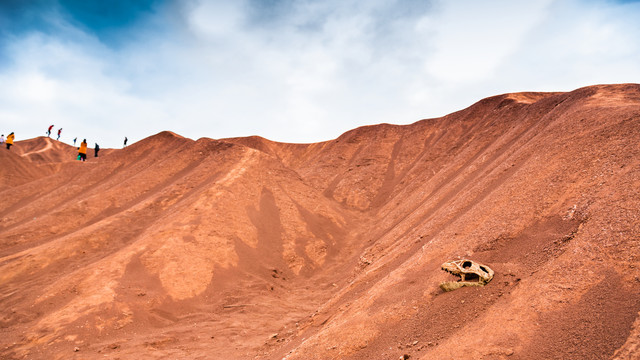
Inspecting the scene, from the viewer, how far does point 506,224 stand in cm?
980

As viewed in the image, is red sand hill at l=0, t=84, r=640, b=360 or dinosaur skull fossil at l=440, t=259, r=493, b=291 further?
dinosaur skull fossil at l=440, t=259, r=493, b=291

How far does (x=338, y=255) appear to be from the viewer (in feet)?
76.6

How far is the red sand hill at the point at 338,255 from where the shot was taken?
636 cm

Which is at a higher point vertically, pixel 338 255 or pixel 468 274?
pixel 468 274

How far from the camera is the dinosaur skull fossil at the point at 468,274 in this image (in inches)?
298

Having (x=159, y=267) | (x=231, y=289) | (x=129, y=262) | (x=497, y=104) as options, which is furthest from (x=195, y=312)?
(x=497, y=104)

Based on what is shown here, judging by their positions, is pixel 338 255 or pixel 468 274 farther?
pixel 338 255

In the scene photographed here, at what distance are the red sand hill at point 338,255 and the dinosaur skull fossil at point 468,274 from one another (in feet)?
0.71

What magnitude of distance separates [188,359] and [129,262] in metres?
→ 7.66

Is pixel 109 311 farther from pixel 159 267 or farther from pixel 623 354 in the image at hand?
pixel 623 354

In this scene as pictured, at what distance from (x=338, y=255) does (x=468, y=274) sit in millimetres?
15970

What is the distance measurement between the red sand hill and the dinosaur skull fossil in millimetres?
215

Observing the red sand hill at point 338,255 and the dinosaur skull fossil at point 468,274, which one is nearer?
the red sand hill at point 338,255

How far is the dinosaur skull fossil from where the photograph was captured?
756cm
